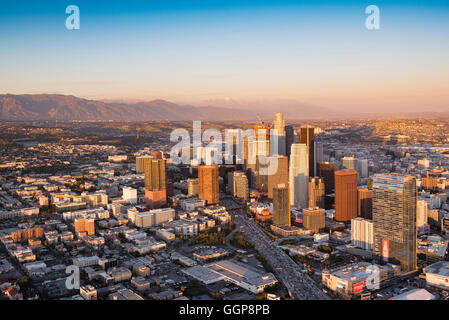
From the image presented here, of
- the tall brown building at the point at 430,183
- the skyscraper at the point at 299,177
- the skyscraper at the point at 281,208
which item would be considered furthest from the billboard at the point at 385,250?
the tall brown building at the point at 430,183

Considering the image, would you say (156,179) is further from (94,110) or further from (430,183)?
(94,110)

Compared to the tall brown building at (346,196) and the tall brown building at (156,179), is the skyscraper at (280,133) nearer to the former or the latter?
the tall brown building at (156,179)

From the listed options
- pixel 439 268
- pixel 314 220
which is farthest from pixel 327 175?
pixel 439 268

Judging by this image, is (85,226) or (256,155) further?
(256,155)

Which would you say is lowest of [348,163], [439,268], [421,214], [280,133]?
[439,268]

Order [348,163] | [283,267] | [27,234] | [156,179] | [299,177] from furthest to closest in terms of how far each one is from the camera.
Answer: [348,163] < [156,179] < [299,177] < [27,234] < [283,267]

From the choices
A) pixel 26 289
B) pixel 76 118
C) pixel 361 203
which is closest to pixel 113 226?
pixel 26 289
